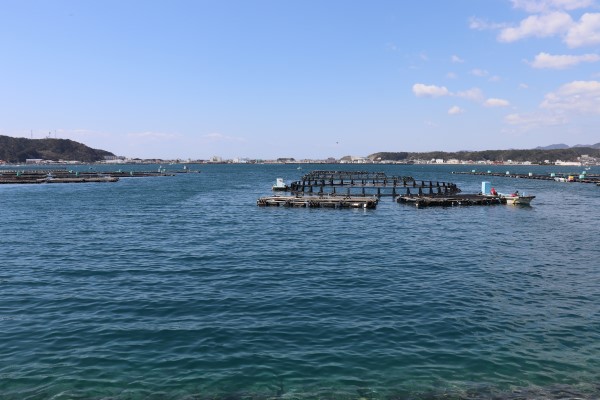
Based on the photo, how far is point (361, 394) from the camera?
38.8 feet

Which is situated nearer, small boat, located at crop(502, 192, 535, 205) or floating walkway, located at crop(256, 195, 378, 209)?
floating walkway, located at crop(256, 195, 378, 209)

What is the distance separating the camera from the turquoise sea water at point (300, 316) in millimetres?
12500

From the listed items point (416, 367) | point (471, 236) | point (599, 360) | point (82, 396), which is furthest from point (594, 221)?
point (82, 396)

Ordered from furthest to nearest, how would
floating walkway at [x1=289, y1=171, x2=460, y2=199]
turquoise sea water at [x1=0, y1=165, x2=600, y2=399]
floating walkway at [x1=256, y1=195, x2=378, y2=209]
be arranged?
1. floating walkway at [x1=289, y1=171, x2=460, y2=199]
2. floating walkway at [x1=256, y1=195, x2=378, y2=209]
3. turquoise sea water at [x1=0, y1=165, x2=600, y2=399]

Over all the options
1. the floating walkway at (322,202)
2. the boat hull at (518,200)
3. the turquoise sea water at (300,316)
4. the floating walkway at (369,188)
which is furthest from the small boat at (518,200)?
the turquoise sea water at (300,316)

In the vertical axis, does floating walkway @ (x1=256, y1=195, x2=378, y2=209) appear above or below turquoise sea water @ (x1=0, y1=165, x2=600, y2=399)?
above

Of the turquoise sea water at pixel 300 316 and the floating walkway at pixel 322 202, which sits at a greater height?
the floating walkway at pixel 322 202

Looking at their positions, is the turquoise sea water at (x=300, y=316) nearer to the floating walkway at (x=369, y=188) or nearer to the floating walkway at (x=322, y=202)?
the floating walkway at (x=322, y=202)

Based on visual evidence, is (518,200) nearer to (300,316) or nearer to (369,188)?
(369,188)

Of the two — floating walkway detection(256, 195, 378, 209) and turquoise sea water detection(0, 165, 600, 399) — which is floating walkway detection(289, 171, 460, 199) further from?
turquoise sea water detection(0, 165, 600, 399)

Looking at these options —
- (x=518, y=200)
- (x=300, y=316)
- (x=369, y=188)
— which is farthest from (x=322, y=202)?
(x=369, y=188)

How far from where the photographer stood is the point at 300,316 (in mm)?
17469

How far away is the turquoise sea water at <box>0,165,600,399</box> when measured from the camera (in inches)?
492

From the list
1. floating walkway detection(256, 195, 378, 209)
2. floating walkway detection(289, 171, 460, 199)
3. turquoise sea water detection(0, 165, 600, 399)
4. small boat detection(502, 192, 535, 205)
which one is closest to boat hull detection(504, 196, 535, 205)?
small boat detection(502, 192, 535, 205)
